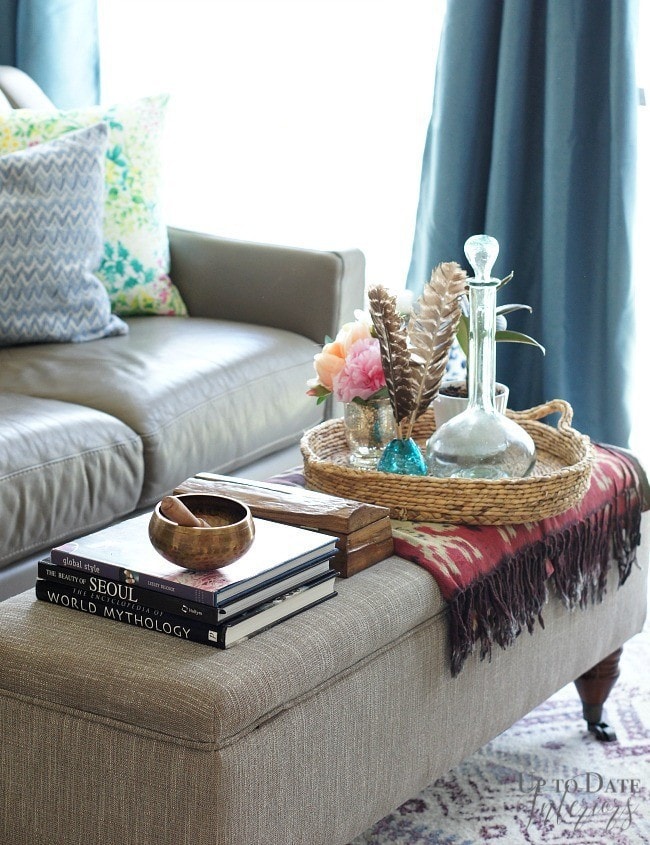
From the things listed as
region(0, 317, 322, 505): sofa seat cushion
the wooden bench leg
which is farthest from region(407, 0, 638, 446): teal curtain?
the wooden bench leg

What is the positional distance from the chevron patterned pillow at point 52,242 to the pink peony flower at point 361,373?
940mm

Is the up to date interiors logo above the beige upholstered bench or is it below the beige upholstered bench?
below

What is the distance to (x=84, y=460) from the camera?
6.07 ft

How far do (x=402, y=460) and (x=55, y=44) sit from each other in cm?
235

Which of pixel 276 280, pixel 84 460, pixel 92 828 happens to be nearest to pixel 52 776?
pixel 92 828

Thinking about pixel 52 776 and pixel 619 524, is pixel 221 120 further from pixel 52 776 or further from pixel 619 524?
pixel 52 776

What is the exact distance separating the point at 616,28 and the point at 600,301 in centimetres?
61

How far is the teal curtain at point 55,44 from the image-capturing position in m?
3.34

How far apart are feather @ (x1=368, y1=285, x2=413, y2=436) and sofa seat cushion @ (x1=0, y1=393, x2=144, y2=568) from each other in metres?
0.60

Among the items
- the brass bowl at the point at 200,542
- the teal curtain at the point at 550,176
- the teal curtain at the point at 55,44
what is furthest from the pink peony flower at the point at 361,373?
the teal curtain at the point at 55,44

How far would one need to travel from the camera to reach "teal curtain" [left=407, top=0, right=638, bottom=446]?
8.65ft

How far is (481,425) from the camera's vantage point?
4.85 ft

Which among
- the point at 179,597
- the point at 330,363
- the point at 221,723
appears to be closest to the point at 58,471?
the point at 330,363

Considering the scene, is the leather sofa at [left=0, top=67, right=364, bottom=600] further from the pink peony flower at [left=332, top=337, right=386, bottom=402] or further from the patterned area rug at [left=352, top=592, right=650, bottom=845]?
the patterned area rug at [left=352, top=592, right=650, bottom=845]
